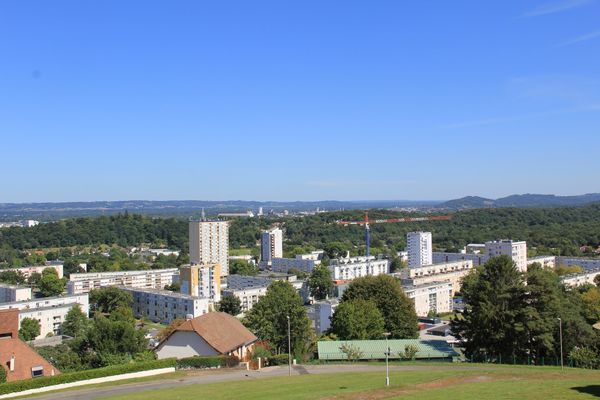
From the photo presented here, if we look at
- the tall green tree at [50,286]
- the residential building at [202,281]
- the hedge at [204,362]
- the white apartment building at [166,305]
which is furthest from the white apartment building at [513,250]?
the hedge at [204,362]

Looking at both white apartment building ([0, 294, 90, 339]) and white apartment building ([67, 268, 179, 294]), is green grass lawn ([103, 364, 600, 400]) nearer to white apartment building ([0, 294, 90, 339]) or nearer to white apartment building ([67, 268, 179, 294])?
white apartment building ([0, 294, 90, 339])

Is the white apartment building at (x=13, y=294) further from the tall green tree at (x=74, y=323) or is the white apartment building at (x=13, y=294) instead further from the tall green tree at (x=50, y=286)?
the tall green tree at (x=74, y=323)

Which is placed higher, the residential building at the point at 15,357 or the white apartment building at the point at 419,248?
the residential building at the point at 15,357

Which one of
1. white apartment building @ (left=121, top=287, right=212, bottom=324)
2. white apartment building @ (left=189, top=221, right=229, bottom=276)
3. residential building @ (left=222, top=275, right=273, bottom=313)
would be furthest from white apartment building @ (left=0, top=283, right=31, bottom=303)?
white apartment building @ (left=189, top=221, right=229, bottom=276)

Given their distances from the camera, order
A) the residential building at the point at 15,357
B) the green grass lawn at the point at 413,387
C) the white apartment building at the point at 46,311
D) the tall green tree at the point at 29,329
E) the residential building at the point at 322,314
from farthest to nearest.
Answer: the white apartment building at the point at 46,311 < the residential building at the point at 322,314 < the tall green tree at the point at 29,329 < the residential building at the point at 15,357 < the green grass lawn at the point at 413,387

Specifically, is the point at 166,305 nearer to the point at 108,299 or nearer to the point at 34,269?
the point at 108,299

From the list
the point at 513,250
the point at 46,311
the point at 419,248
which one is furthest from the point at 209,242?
the point at 513,250

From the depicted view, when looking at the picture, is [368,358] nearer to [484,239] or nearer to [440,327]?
[440,327]
